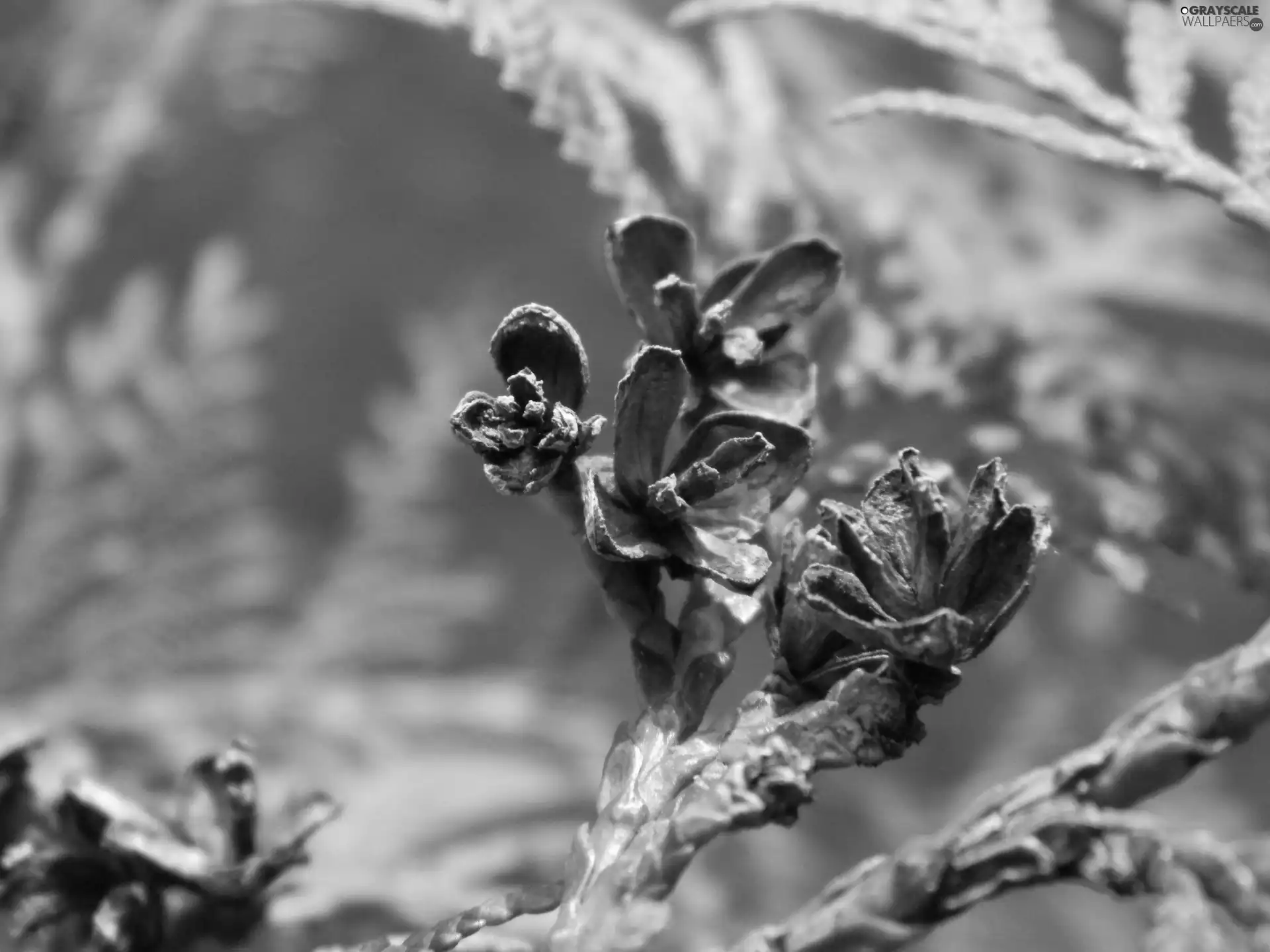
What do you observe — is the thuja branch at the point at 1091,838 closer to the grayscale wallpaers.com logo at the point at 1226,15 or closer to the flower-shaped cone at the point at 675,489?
the flower-shaped cone at the point at 675,489

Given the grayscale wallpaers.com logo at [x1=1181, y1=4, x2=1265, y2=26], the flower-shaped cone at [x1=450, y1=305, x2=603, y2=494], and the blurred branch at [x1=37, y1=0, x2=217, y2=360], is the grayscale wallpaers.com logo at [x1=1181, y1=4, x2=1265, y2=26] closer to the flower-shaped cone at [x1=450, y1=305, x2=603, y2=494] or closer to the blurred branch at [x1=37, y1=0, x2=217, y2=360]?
the flower-shaped cone at [x1=450, y1=305, x2=603, y2=494]

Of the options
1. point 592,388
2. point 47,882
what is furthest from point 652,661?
point 592,388

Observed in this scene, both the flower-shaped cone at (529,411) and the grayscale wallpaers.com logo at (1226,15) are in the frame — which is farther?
the grayscale wallpaers.com logo at (1226,15)

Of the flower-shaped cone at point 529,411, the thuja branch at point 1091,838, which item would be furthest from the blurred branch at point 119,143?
the thuja branch at point 1091,838

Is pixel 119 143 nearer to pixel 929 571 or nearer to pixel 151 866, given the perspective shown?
pixel 151 866

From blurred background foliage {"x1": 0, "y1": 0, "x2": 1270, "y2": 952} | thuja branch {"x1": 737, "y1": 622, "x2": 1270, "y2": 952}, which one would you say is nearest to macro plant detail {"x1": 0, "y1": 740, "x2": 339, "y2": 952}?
blurred background foliage {"x1": 0, "y1": 0, "x2": 1270, "y2": 952}

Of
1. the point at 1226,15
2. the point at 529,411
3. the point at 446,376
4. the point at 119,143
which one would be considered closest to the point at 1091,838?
the point at 529,411
